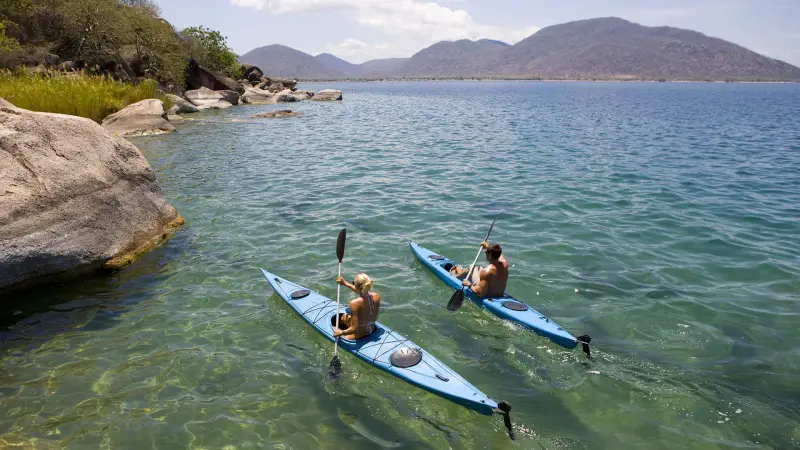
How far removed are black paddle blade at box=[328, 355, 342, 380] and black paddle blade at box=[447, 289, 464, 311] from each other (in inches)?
102

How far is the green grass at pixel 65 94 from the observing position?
19078mm

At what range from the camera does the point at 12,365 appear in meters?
6.90

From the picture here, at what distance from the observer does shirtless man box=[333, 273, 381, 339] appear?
24.4ft

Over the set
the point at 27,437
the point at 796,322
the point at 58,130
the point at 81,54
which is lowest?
the point at 27,437

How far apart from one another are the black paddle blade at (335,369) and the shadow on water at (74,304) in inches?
Answer: 162

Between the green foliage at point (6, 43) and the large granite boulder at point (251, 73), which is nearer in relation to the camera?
the green foliage at point (6, 43)

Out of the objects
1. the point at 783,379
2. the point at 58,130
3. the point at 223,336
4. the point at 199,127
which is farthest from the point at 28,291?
the point at 199,127

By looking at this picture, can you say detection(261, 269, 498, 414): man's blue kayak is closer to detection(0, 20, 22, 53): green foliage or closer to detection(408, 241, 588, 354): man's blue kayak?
detection(408, 241, 588, 354): man's blue kayak

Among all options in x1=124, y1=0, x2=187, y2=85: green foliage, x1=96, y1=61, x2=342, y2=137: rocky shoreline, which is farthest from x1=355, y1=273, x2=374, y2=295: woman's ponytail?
x1=124, y1=0, x2=187, y2=85: green foliage

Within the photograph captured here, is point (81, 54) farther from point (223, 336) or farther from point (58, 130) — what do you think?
point (223, 336)

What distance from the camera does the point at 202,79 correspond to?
5303cm

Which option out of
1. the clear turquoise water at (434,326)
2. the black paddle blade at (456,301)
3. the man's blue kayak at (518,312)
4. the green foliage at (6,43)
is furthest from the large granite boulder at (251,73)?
the black paddle blade at (456,301)

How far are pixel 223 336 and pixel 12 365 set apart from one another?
9.71ft

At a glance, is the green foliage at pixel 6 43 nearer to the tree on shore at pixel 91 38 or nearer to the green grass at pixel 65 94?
the tree on shore at pixel 91 38
